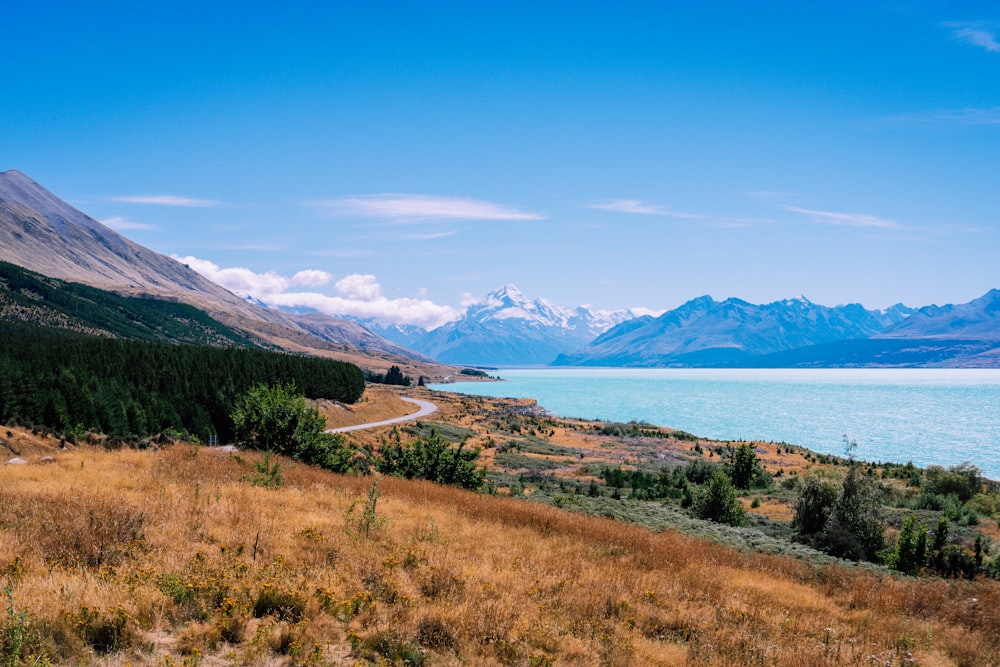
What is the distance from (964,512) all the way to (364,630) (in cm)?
3881

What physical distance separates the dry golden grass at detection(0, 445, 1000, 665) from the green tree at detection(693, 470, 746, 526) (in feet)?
46.5

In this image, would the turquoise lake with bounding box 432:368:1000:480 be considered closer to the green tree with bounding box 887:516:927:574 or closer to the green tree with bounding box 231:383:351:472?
the green tree with bounding box 887:516:927:574

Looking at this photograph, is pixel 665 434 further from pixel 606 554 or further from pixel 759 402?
pixel 759 402

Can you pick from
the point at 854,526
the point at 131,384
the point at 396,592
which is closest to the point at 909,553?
the point at 854,526

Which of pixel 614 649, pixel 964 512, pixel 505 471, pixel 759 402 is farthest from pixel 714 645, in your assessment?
pixel 759 402

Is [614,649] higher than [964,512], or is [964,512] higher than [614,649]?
[614,649]

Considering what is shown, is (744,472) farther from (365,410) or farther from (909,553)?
(365,410)

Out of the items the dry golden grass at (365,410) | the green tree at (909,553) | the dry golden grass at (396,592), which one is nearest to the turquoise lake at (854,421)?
the dry golden grass at (365,410)

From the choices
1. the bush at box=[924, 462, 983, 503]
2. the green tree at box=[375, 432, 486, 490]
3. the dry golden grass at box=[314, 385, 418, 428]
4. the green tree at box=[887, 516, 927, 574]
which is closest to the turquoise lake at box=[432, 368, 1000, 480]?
the bush at box=[924, 462, 983, 503]

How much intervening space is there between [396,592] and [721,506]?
23.3 m

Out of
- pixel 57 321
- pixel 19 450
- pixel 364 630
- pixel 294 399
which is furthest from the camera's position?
pixel 57 321

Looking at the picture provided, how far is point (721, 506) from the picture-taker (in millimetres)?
27688

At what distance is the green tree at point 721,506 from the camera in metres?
27.4

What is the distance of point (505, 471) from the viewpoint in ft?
159
